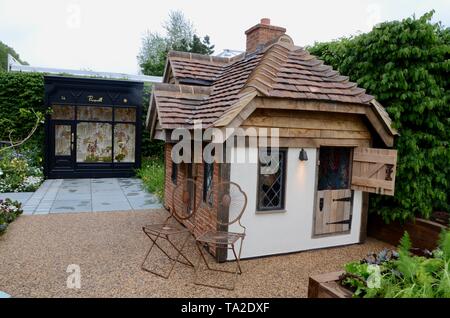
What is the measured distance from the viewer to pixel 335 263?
5.83 m

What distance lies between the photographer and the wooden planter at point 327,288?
3.60m

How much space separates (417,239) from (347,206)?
1400 millimetres

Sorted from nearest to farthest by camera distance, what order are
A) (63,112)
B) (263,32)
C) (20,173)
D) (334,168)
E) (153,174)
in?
(334,168) < (263,32) < (20,173) < (153,174) < (63,112)

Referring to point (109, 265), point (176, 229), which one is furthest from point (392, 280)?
point (109, 265)

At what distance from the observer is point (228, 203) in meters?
5.47

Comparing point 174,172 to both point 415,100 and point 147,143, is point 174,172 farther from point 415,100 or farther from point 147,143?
point 147,143

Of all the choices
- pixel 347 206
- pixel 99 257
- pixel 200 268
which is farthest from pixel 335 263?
pixel 99 257

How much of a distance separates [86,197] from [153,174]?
316 cm

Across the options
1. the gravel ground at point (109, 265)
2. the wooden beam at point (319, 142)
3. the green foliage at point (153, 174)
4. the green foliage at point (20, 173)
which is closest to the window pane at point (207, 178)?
the gravel ground at point (109, 265)

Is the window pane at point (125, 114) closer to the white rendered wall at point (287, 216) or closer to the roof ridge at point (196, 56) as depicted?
the roof ridge at point (196, 56)

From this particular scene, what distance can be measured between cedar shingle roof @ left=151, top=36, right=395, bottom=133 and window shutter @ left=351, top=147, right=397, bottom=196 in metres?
0.94

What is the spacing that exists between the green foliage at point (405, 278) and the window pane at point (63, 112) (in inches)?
529

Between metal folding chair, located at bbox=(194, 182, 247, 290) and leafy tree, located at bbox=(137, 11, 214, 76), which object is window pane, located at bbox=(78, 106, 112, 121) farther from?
leafy tree, located at bbox=(137, 11, 214, 76)

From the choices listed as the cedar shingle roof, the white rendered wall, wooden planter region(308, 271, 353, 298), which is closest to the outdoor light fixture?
the white rendered wall
